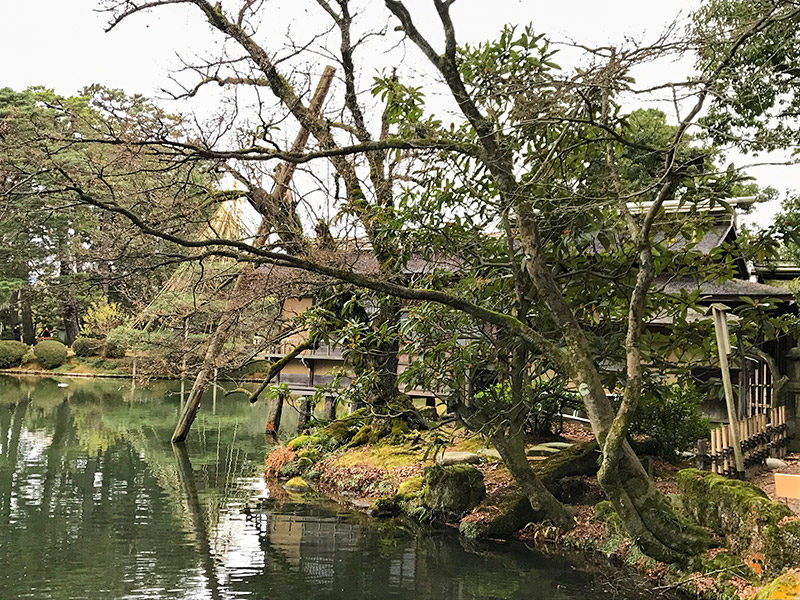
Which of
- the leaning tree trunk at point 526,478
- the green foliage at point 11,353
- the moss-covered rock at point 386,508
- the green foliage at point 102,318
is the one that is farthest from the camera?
the green foliage at point 11,353

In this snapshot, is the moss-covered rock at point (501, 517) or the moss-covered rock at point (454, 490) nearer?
the moss-covered rock at point (501, 517)

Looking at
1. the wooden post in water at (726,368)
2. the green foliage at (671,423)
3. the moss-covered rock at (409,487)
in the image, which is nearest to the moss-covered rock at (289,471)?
the moss-covered rock at (409,487)

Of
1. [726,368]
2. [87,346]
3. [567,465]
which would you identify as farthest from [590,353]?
[87,346]

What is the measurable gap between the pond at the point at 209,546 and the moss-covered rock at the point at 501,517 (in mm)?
280

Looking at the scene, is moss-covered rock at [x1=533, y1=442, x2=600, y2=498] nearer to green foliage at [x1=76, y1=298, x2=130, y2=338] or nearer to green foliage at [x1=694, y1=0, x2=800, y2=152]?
green foliage at [x1=694, y1=0, x2=800, y2=152]

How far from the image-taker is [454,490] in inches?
416

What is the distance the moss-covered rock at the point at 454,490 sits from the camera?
415 inches

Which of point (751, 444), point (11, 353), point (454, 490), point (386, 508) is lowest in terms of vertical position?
point (386, 508)

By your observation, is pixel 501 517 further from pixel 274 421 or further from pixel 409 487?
pixel 274 421

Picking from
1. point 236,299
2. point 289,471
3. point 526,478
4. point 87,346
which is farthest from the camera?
point 87,346

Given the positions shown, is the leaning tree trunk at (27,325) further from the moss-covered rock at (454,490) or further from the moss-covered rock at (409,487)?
the moss-covered rock at (454,490)

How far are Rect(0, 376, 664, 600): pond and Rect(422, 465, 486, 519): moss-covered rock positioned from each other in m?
Result: 0.62

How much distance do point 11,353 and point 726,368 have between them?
35.2 metres

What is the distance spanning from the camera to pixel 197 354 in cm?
1642
